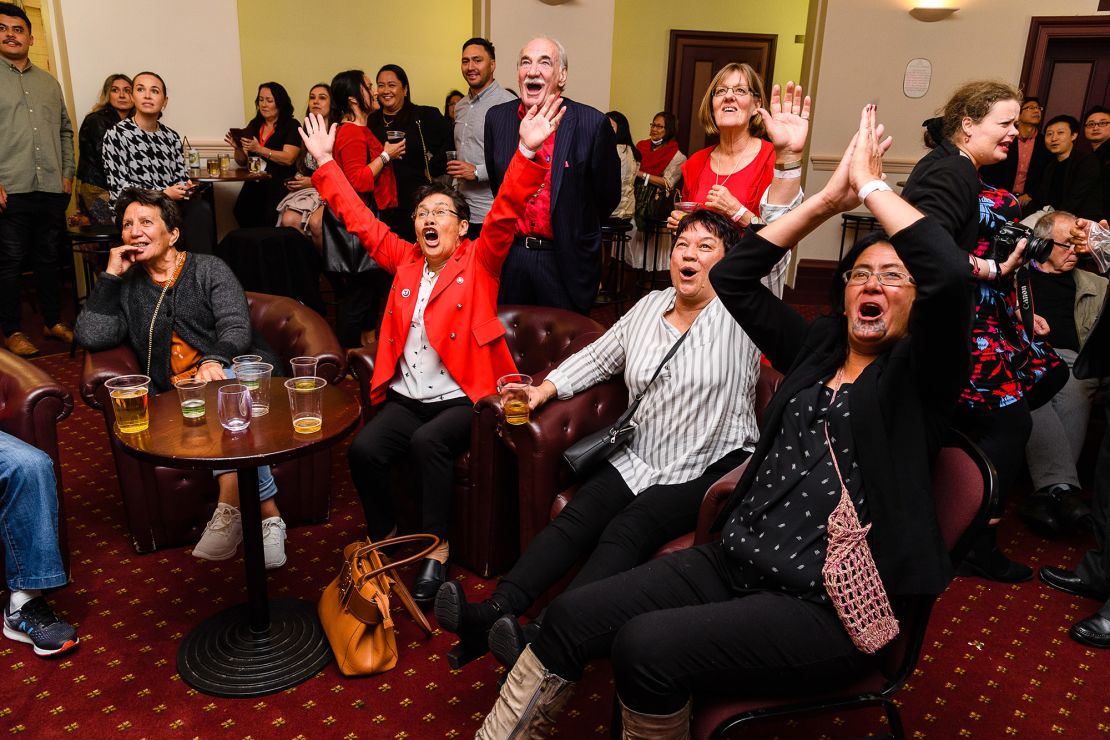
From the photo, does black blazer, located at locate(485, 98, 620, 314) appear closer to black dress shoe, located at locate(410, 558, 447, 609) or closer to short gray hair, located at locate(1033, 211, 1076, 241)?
black dress shoe, located at locate(410, 558, 447, 609)

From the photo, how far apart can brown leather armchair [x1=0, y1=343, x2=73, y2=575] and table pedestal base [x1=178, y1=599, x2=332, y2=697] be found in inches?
18.4

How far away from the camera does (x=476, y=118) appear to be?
14.5ft

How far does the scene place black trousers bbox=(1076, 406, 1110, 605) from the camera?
2.73m

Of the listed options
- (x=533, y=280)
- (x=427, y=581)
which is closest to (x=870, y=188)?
(x=427, y=581)

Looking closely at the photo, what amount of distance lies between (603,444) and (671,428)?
0.19 meters

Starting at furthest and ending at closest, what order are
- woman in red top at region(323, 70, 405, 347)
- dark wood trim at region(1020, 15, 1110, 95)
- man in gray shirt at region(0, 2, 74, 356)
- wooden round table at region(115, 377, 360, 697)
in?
1. dark wood trim at region(1020, 15, 1110, 95)
2. man in gray shirt at region(0, 2, 74, 356)
3. woman in red top at region(323, 70, 405, 347)
4. wooden round table at region(115, 377, 360, 697)

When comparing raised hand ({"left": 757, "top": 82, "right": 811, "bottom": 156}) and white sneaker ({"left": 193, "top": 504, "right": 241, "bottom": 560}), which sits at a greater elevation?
raised hand ({"left": 757, "top": 82, "right": 811, "bottom": 156})

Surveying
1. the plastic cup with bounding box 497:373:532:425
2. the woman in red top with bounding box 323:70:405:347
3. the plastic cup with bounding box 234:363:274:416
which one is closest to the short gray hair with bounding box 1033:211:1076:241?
the plastic cup with bounding box 497:373:532:425

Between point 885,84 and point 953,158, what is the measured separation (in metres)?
4.94

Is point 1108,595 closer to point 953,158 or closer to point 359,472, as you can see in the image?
point 953,158

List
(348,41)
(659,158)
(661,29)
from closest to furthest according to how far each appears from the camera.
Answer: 1. (659,158)
2. (348,41)
3. (661,29)

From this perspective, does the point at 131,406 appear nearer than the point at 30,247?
Yes

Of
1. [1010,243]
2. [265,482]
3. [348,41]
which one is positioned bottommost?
[265,482]

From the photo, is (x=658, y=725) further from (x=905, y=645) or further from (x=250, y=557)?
(x=250, y=557)
